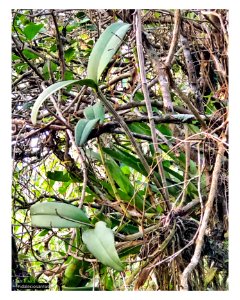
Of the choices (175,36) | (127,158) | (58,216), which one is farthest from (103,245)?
(175,36)

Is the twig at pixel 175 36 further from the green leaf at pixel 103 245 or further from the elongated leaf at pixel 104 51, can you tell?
the green leaf at pixel 103 245

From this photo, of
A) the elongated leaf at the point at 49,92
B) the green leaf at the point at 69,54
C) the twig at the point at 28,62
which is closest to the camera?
the elongated leaf at the point at 49,92

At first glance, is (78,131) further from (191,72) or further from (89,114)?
(191,72)

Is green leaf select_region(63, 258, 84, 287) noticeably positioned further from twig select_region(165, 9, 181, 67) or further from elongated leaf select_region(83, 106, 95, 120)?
twig select_region(165, 9, 181, 67)

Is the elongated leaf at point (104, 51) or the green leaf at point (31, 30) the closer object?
the elongated leaf at point (104, 51)

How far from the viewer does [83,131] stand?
85 cm

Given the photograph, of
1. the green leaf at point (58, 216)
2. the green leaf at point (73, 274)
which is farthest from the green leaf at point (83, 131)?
the green leaf at point (73, 274)

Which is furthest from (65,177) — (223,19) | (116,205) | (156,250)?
(223,19)

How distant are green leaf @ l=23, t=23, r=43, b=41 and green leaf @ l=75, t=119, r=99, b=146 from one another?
268 millimetres

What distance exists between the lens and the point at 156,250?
871 millimetres

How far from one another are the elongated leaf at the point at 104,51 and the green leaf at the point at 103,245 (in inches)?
9.5

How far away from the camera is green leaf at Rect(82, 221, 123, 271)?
0.78 m

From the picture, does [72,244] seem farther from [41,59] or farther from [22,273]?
[41,59]
